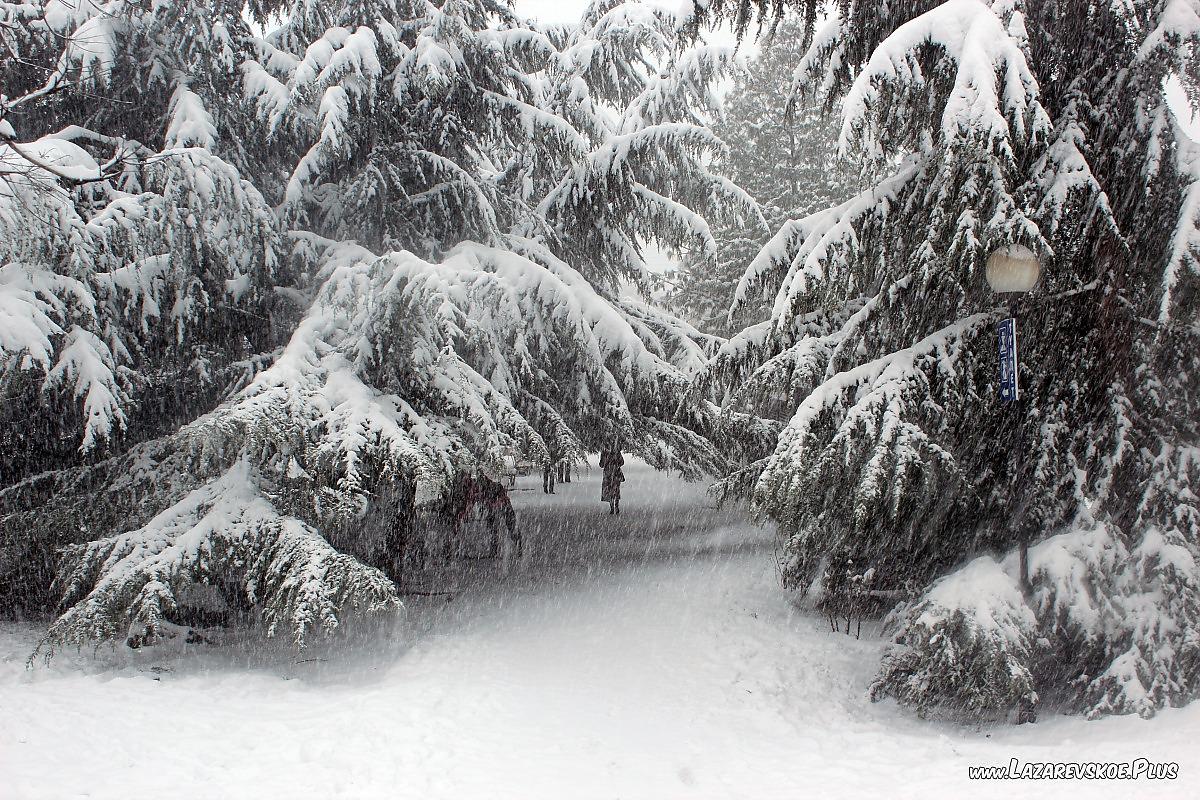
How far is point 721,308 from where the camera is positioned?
19.8 meters

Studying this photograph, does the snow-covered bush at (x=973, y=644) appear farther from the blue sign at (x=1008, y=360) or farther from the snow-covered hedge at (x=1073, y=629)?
the blue sign at (x=1008, y=360)

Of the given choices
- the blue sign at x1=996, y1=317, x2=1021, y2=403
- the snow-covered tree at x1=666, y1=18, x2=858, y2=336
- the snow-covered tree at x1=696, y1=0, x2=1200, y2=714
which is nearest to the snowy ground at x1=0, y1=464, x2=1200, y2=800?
the snow-covered tree at x1=696, y1=0, x2=1200, y2=714

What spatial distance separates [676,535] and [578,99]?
750cm

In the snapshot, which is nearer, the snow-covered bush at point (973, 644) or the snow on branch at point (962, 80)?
the snow on branch at point (962, 80)

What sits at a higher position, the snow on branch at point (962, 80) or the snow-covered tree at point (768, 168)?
the snow-covered tree at point (768, 168)

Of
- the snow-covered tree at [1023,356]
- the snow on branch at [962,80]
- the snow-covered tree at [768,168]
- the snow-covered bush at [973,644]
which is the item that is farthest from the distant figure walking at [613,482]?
the snow on branch at [962,80]

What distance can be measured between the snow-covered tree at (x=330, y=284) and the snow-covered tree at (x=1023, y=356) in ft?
7.43

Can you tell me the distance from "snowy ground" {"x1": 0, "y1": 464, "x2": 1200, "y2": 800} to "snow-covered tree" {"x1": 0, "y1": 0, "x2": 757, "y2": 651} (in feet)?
2.04

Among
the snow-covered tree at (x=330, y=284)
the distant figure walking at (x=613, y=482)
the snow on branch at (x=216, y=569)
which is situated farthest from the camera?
the distant figure walking at (x=613, y=482)

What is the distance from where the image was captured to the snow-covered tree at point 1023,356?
205 inches

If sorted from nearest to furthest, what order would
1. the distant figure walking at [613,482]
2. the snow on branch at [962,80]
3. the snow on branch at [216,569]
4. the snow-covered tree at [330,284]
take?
1. the snow on branch at [962,80]
2. the snow on branch at [216,569]
3. the snow-covered tree at [330,284]
4. the distant figure walking at [613,482]

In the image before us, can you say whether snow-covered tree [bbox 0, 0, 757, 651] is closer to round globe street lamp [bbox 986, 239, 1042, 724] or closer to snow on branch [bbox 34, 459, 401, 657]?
snow on branch [bbox 34, 459, 401, 657]

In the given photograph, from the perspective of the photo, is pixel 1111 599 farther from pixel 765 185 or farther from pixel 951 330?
pixel 765 185

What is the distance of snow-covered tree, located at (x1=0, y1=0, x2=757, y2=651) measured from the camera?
6.38 m
